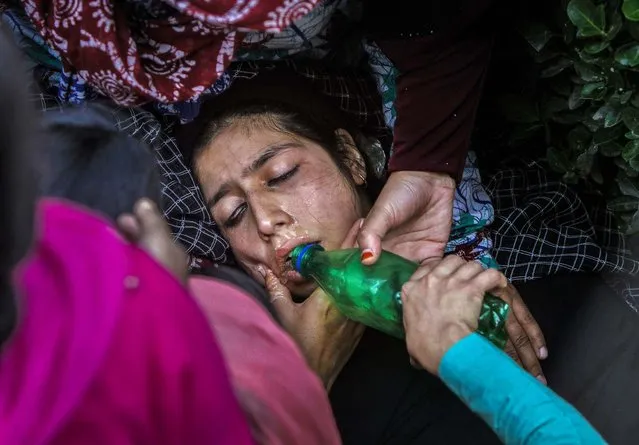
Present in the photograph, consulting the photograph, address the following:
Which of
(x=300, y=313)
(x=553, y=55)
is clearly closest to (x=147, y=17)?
(x=300, y=313)

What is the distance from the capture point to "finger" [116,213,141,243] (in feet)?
3.47

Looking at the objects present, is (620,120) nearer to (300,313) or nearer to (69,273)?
(300,313)

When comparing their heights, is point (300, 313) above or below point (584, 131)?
below

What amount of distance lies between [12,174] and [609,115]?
4.69ft

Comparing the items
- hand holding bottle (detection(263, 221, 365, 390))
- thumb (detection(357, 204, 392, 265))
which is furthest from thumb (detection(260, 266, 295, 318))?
thumb (detection(357, 204, 392, 265))

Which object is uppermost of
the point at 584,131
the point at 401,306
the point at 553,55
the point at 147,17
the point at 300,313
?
the point at 147,17

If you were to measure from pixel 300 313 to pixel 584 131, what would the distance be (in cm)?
81

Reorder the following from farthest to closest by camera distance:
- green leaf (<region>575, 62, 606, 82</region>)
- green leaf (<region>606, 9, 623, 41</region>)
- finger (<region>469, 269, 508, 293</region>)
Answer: green leaf (<region>575, 62, 606, 82</region>) < green leaf (<region>606, 9, 623, 41</region>) < finger (<region>469, 269, 508, 293</region>)

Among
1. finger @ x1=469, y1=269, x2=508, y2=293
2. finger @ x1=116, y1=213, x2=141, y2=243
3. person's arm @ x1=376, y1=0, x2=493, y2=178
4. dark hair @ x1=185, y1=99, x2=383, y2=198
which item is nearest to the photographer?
finger @ x1=116, y1=213, x2=141, y2=243

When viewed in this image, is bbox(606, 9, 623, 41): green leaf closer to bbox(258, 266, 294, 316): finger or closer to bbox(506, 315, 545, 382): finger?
bbox(506, 315, 545, 382): finger

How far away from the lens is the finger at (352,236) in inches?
77.6

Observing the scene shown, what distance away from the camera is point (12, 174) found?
2.39 ft

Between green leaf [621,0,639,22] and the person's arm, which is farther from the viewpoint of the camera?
the person's arm

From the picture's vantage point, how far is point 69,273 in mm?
819
